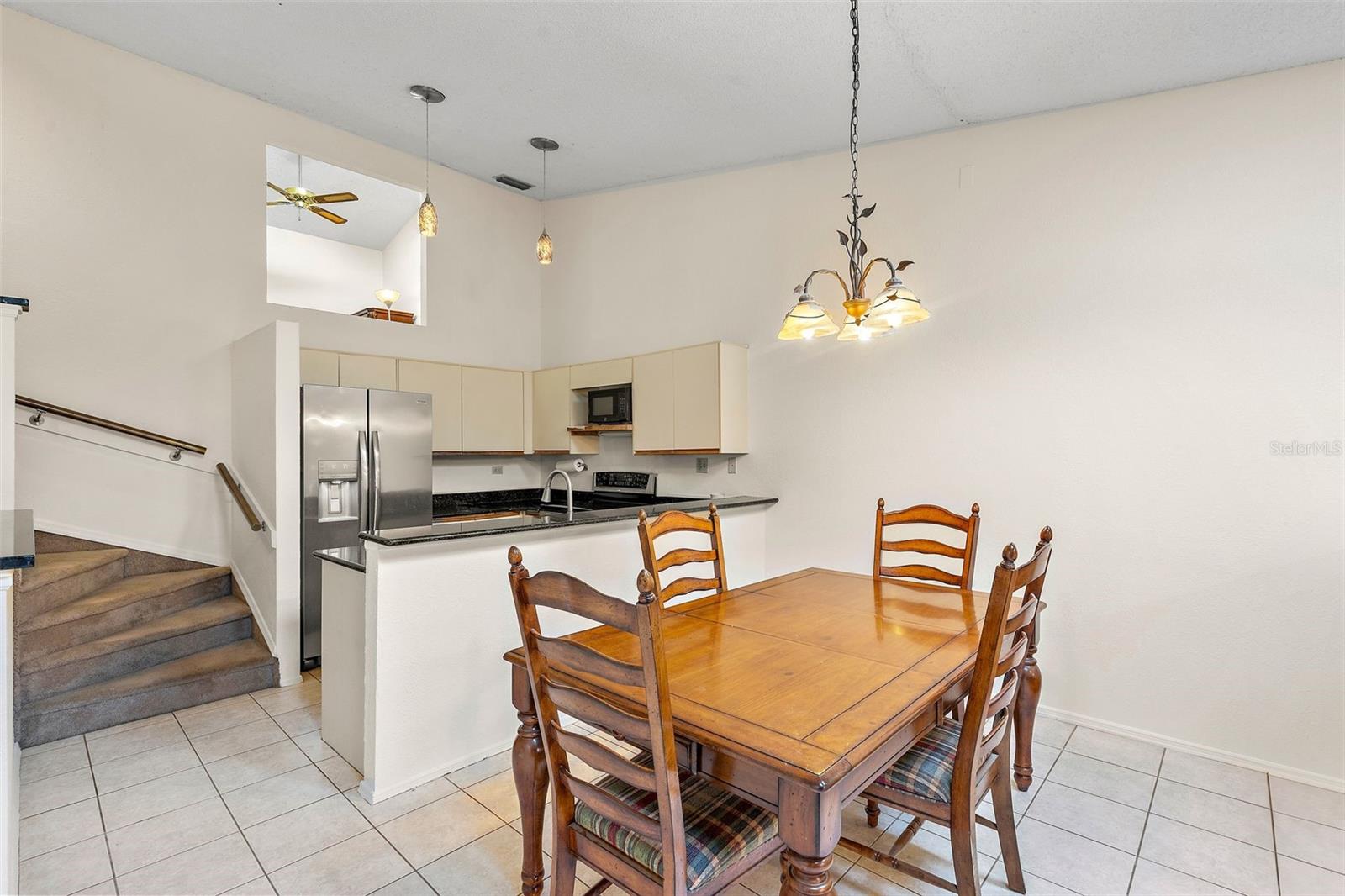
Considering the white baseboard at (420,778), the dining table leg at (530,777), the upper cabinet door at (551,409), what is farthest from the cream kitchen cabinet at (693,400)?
the dining table leg at (530,777)

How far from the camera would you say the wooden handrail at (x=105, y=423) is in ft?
10.3

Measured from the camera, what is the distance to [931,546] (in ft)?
8.38

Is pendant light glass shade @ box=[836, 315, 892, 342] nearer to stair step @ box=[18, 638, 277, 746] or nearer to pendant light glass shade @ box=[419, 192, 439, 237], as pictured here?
pendant light glass shade @ box=[419, 192, 439, 237]

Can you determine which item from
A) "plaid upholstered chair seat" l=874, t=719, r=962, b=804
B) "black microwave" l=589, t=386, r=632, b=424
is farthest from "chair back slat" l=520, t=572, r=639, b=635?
"black microwave" l=589, t=386, r=632, b=424

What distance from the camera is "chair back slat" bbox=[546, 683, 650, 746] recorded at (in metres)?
1.20

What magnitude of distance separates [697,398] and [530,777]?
2.67 meters

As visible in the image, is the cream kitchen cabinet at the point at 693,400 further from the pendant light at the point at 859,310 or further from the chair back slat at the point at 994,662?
the chair back slat at the point at 994,662

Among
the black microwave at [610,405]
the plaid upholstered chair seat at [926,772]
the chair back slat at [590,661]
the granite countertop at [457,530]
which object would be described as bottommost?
the plaid upholstered chair seat at [926,772]

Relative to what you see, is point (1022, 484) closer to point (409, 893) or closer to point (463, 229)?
point (409, 893)

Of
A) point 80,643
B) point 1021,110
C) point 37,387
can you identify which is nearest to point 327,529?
point 80,643

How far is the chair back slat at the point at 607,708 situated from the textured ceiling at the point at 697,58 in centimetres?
251

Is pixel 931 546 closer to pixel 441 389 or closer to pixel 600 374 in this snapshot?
pixel 600 374

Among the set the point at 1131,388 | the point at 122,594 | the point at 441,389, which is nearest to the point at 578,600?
the point at 1131,388

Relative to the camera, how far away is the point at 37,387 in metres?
3.20
